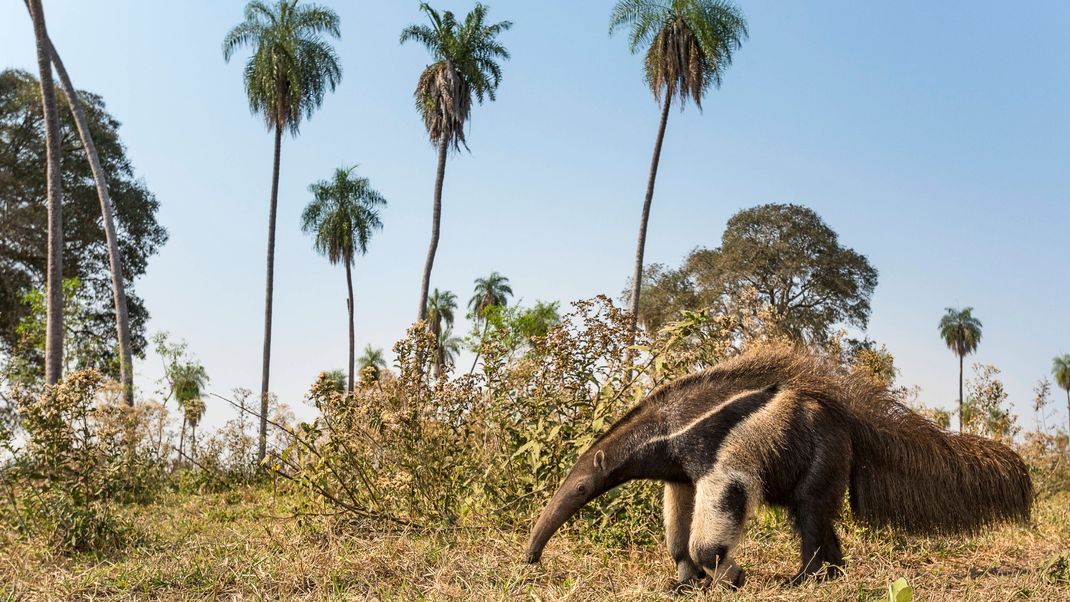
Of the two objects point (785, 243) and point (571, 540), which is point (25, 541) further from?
point (785, 243)

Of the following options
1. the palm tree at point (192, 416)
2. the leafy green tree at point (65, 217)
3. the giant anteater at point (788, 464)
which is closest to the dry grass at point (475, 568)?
the giant anteater at point (788, 464)

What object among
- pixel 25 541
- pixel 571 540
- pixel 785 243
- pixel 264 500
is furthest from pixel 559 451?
pixel 785 243

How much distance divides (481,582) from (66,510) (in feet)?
12.0

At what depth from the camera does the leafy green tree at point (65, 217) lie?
2545 cm

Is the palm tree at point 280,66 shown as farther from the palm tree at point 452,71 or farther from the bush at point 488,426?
the bush at point 488,426

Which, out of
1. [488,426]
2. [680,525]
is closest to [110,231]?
[488,426]

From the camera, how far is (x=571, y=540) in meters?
5.52

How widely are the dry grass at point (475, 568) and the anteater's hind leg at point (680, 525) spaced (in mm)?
142

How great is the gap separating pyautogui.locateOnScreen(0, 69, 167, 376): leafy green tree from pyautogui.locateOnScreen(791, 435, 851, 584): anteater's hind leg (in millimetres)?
24369

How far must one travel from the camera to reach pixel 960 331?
194 ft

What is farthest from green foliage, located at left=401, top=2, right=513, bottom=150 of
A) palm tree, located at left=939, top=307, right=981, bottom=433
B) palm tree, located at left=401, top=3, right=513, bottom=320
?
palm tree, located at left=939, top=307, right=981, bottom=433

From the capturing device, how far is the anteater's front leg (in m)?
4.21

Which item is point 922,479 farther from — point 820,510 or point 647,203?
point 647,203

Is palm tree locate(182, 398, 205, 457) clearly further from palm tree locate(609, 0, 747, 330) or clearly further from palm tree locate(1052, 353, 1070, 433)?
palm tree locate(1052, 353, 1070, 433)
